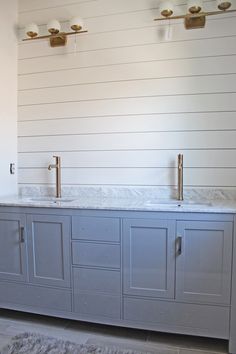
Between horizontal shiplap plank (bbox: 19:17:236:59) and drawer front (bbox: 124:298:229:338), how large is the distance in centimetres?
192

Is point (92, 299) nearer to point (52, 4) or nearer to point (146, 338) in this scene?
point (146, 338)

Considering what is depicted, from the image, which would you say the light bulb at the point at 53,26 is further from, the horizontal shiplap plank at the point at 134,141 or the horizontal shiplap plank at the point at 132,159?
the horizontal shiplap plank at the point at 132,159

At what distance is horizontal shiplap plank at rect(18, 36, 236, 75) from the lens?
2.30 metres

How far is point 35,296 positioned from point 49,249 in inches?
14.9

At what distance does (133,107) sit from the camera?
2.48 m

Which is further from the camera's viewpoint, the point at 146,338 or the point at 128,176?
the point at 128,176

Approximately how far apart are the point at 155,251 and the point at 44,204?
2.77 feet

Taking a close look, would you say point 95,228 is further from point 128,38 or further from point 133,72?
point 128,38

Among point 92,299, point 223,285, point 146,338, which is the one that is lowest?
point 146,338

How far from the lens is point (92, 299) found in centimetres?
211

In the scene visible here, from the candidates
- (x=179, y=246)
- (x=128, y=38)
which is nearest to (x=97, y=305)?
(x=179, y=246)

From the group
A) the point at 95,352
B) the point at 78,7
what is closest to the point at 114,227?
the point at 95,352

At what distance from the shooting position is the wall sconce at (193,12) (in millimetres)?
2195

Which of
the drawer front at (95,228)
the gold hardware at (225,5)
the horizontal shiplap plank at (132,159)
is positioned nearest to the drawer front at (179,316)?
the drawer front at (95,228)
